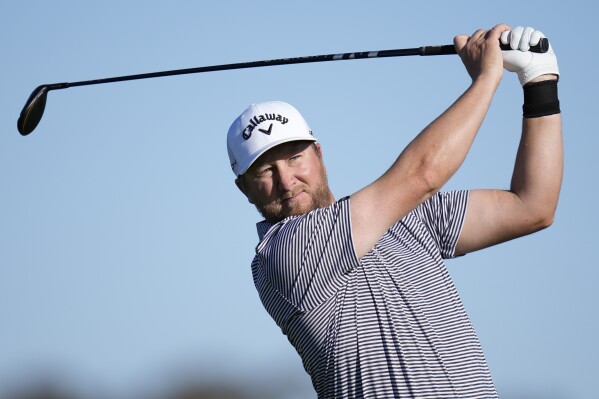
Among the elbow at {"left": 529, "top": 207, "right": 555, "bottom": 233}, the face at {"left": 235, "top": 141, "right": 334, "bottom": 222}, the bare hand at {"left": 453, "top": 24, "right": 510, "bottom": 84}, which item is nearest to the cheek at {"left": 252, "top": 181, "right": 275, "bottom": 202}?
the face at {"left": 235, "top": 141, "right": 334, "bottom": 222}

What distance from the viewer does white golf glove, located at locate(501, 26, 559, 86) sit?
14.6 feet

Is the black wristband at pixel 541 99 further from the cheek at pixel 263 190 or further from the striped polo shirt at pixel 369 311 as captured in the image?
the cheek at pixel 263 190

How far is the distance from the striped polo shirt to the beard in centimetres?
16

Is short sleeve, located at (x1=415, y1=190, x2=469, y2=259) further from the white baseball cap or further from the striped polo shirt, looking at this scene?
the white baseball cap

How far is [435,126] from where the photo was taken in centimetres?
414

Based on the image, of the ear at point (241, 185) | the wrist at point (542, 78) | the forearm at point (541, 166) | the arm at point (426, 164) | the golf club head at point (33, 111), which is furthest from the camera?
the golf club head at point (33, 111)

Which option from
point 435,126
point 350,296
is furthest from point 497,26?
point 350,296

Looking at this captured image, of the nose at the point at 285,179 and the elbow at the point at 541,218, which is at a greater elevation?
the nose at the point at 285,179

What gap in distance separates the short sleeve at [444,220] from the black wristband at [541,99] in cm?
49

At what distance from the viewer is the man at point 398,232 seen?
13.6 ft

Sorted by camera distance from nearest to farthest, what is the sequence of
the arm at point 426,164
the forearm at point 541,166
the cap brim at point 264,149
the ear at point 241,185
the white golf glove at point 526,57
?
1. the arm at point 426,164
2. the white golf glove at point 526,57
3. the forearm at point 541,166
4. the cap brim at point 264,149
5. the ear at point 241,185

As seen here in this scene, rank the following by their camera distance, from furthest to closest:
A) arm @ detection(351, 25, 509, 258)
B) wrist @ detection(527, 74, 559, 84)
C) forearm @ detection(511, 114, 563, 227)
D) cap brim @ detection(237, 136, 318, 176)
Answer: cap brim @ detection(237, 136, 318, 176) → forearm @ detection(511, 114, 563, 227) → wrist @ detection(527, 74, 559, 84) → arm @ detection(351, 25, 509, 258)

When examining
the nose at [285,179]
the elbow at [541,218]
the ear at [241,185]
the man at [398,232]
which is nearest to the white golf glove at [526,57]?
the man at [398,232]

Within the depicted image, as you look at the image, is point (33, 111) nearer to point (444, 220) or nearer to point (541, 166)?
point (444, 220)
